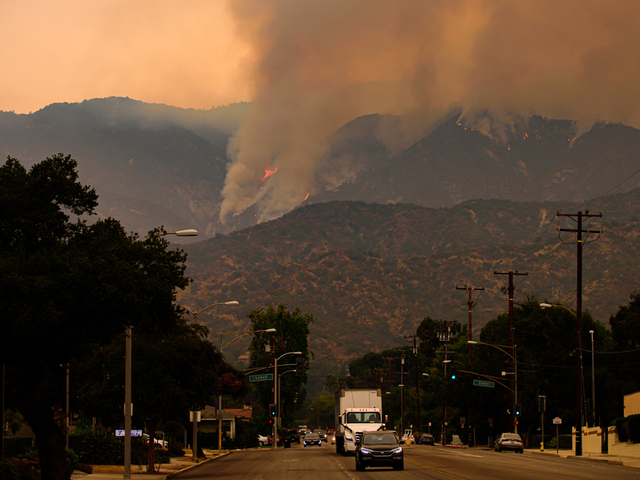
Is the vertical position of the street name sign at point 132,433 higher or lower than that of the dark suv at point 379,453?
lower

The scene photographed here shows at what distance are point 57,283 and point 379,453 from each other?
16099mm

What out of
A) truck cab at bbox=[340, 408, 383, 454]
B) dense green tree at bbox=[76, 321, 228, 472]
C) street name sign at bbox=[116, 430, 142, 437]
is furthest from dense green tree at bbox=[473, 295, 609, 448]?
dense green tree at bbox=[76, 321, 228, 472]

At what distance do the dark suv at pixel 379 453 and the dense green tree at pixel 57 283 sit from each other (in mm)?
10809

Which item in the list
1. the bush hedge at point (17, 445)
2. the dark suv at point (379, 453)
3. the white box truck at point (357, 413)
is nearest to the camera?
the dark suv at point (379, 453)

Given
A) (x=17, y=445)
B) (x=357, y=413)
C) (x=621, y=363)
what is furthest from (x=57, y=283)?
(x=621, y=363)

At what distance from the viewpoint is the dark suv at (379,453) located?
29.8m

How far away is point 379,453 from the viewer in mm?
29922

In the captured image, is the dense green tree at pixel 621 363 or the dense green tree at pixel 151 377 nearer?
the dense green tree at pixel 151 377

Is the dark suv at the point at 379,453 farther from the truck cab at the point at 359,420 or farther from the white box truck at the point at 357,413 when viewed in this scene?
the truck cab at the point at 359,420

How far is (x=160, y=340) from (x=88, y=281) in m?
15.2

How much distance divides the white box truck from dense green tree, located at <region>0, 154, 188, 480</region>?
20.3m

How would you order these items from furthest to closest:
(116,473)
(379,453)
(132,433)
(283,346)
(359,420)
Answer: (283,346) < (359,420) < (132,433) < (116,473) < (379,453)

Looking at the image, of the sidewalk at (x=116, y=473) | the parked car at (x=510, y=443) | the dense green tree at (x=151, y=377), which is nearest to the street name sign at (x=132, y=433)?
the dense green tree at (x=151, y=377)

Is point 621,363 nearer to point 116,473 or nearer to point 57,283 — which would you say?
point 116,473
